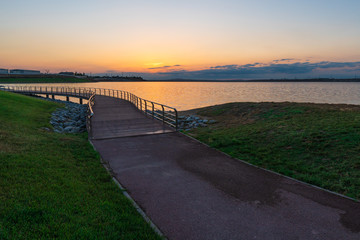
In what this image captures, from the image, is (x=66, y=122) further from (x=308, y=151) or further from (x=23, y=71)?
(x=23, y=71)

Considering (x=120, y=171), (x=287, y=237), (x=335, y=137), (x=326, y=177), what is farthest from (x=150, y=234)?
(x=335, y=137)

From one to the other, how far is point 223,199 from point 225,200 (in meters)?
0.06

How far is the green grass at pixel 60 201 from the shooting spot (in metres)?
3.39

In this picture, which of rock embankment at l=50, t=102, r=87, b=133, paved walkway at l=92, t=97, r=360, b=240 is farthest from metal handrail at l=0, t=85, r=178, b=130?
paved walkway at l=92, t=97, r=360, b=240

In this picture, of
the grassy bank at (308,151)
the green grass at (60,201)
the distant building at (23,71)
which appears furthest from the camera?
the distant building at (23,71)

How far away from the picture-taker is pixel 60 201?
13.8 feet

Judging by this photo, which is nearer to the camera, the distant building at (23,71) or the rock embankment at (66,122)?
the rock embankment at (66,122)

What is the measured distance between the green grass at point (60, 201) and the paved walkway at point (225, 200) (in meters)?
0.48

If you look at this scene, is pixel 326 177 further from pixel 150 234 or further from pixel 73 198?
pixel 73 198

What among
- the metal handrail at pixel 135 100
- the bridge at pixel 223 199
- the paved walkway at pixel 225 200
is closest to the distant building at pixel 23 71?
the metal handrail at pixel 135 100

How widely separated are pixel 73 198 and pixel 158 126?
28.5ft

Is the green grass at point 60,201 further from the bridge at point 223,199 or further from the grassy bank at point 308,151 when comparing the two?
the grassy bank at point 308,151

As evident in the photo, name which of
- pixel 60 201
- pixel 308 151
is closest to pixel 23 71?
pixel 60 201

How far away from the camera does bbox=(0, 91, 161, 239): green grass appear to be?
3385 millimetres
